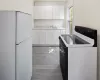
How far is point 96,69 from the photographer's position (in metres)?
2.66

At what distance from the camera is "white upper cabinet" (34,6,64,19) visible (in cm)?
878

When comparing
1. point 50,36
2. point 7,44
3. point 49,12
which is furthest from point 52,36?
point 7,44

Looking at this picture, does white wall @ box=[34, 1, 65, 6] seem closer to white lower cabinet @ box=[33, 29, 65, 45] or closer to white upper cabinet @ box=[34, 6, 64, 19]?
white upper cabinet @ box=[34, 6, 64, 19]

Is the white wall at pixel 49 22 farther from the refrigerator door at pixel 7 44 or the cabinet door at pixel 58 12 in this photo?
the refrigerator door at pixel 7 44

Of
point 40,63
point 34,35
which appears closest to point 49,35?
point 34,35

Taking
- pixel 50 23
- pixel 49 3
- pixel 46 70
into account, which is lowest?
pixel 46 70

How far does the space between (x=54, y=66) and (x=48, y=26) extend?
4780mm

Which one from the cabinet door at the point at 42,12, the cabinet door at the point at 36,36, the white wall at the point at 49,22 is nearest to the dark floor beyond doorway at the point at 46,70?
the cabinet door at the point at 36,36

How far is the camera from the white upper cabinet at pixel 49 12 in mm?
8776

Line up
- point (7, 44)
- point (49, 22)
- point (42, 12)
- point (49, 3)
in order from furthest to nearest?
1. point (49, 22)
2. point (49, 3)
3. point (42, 12)
4. point (7, 44)

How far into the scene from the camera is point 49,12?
8812 mm

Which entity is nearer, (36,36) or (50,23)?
(36,36)

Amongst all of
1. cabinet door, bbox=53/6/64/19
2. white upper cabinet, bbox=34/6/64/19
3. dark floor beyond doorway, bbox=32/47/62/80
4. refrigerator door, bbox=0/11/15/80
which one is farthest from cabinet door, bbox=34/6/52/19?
refrigerator door, bbox=0/11/15/80

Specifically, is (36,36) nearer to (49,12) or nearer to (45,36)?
(45,36)
